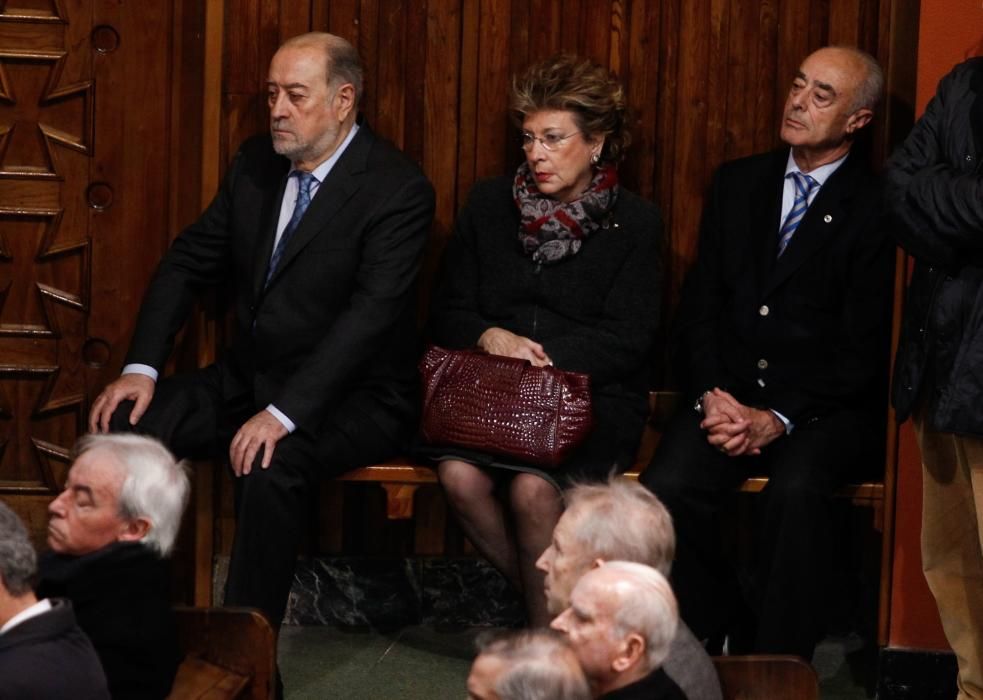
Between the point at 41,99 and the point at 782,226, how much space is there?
85.3 inches

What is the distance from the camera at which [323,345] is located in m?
4.55

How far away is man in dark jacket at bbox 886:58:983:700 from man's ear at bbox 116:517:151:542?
175cm

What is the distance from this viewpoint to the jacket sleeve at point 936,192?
3.81 meters

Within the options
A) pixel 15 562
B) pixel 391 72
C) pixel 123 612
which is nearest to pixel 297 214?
pixel 391 72

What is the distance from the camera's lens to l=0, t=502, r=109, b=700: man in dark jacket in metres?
2.73

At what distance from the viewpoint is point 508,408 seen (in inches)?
178

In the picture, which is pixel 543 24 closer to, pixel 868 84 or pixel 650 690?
pixel 868 84

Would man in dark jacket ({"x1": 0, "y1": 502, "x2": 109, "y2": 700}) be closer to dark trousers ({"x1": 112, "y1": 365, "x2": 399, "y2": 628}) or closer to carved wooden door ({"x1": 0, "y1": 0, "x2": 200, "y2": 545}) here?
dark trousers ({"x1": 112, "y1": 365, "x2": 399, "y2": 628})

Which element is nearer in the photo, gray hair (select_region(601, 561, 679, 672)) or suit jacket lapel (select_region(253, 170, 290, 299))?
gray hair (select_region(601, 561, 679, 672))

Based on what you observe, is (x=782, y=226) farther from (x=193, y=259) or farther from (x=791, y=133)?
(x=193, y=259)

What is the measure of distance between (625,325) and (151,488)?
1.66 m

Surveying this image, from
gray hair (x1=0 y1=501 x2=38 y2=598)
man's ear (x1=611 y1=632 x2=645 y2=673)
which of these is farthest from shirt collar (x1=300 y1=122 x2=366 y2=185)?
man's ear (x1=611 y1=632 x2=645 y2=673)

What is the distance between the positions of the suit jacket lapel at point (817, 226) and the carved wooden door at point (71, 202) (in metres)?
1.79

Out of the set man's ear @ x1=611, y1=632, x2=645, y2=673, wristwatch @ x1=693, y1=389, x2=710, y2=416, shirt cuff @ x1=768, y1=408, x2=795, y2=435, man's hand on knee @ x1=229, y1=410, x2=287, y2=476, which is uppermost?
wristwatch @ x1=693, y1=389, x2=710, y2=416
